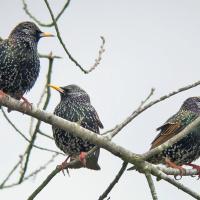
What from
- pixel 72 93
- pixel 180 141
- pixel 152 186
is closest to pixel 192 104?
pixel 180 141

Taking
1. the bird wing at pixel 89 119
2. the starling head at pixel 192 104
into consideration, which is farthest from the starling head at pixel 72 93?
the starling head at pixel 192 104

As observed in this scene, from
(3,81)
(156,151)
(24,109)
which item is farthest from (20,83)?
(156,151)

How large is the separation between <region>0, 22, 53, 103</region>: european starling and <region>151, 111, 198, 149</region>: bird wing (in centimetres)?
170

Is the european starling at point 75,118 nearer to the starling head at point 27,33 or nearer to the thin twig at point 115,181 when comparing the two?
the starling head at point 27,33

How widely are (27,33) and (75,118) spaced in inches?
43.2

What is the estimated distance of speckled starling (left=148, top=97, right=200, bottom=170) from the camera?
6.13m

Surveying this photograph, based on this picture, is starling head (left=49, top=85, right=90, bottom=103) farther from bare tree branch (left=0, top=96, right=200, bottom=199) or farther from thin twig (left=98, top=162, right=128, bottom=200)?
bare tree branch (left=0, top=96, right=200, bottom=199)

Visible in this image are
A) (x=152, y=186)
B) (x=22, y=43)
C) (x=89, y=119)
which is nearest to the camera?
(x=152, y=186)

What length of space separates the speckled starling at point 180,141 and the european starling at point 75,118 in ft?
2.26

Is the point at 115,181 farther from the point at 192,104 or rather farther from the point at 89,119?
the point at 192,104

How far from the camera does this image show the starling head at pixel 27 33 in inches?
240

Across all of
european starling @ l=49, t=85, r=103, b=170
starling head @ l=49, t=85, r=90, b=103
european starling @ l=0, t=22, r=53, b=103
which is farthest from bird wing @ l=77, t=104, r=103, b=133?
european starling @ l=0, t=22, r=53, b=103

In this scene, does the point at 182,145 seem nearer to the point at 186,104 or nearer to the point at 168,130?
the point at 168,130

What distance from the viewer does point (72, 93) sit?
6.50m
